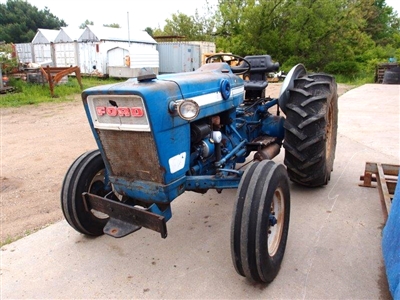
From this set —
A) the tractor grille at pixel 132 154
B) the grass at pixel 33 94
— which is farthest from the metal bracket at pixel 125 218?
the grass at pixel 33 94

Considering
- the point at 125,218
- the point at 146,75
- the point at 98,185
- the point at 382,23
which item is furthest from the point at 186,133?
the point at 382,23

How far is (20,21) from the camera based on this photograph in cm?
4169

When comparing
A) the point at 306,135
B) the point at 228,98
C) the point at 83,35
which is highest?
the point at 83,35

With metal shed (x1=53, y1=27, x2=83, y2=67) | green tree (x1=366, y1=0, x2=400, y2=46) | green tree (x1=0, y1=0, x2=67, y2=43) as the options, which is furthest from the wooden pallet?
green tree (x1=0, y1=0, x2=67, y2=43)

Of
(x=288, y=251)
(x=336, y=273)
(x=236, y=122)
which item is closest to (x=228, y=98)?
(x=236, y=122)

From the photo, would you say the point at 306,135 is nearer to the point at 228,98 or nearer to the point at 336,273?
the point at 228,98

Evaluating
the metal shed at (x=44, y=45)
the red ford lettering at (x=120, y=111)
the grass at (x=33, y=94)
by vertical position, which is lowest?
the grass at (x=33, y=94)

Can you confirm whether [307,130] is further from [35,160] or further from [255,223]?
[35,160]

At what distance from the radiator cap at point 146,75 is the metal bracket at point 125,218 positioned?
873 mm

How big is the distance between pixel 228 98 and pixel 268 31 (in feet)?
67.8

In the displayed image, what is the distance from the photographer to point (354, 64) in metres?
21.8

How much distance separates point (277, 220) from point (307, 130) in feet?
3.70

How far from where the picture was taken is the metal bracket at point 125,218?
2229 millimetres

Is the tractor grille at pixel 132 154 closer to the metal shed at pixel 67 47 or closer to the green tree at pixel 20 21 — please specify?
the metal shed at pixel 67 47
